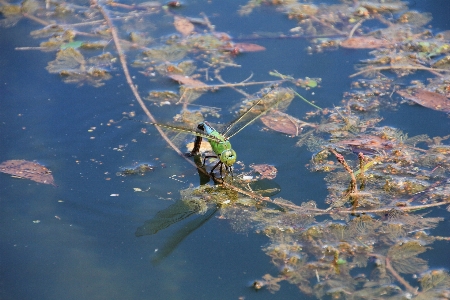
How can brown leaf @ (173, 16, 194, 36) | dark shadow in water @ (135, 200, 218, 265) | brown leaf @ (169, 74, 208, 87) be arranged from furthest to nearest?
brown leaf @ (173, 16, 194, 36) → brown leaf @ (169, 74, 208, 87) → dark shadow in water @ (135, 200, 218, 265)

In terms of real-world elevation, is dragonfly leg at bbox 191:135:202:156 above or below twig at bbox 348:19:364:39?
below

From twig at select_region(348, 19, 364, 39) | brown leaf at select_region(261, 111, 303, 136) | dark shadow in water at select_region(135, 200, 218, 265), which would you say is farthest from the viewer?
twig at select_region(348, 19, 364, 39)

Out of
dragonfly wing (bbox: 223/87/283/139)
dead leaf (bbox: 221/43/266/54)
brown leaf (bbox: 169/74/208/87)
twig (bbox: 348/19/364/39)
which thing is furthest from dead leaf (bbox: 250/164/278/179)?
twig (bbox: 348/19/364/39)

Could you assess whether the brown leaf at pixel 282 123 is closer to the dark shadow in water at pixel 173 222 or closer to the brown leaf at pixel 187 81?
the brown leaf at pixel 187 81

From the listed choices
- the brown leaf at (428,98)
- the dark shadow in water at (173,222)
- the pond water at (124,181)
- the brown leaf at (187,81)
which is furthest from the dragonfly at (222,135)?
the brown leaf at (428,98)

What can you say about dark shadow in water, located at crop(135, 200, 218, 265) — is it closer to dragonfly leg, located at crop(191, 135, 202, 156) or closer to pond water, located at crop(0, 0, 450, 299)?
pond water, located at crop(0, 0, 450, 299)

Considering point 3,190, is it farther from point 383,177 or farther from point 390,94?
point 390,94

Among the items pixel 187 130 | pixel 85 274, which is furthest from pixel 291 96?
Result: pixel 85 274
